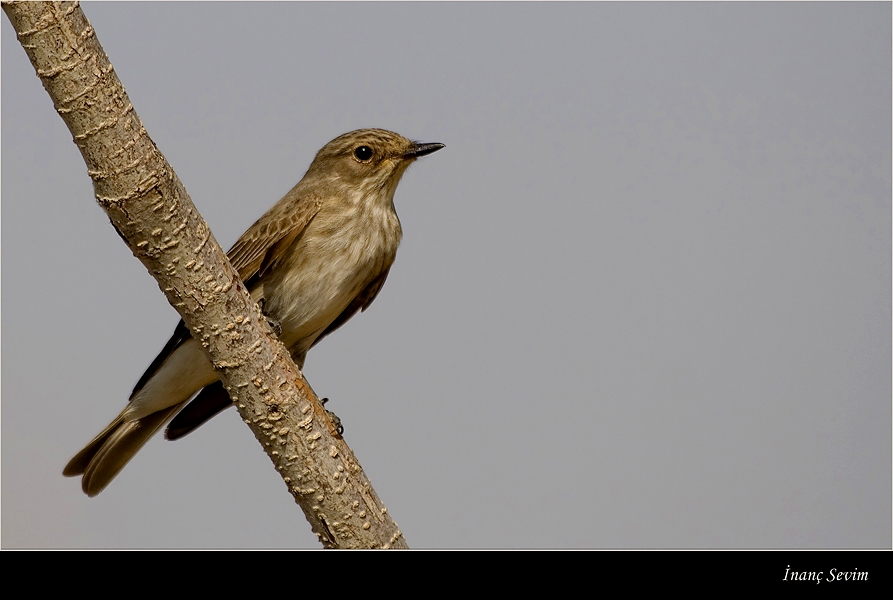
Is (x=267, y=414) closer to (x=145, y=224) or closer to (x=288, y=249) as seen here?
(x=145, y=224)

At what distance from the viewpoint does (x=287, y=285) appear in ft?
19.2

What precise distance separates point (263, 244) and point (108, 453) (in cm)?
159

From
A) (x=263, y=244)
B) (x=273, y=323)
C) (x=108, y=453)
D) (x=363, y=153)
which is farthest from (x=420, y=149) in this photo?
(x=108, y=453)

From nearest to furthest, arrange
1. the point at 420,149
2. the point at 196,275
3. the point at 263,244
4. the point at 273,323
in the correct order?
1. the point at 196,275
2. the point at 273,323
3. the point at 263,244
4. the point at 420,149

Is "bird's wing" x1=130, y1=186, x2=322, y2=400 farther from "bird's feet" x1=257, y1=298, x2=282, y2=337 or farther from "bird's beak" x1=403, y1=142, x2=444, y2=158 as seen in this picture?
"bird's beak" x1=403, y1=142, x2=444, y2=158

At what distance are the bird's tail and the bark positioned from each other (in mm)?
1736

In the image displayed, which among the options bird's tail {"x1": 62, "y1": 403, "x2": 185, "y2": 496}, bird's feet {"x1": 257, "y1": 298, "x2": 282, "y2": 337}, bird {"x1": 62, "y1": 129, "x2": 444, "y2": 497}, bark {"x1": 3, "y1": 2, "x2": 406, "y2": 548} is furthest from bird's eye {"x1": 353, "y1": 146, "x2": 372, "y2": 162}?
bark {"x1": 3, "y1": 2, "x2": 406, "y2": 548}

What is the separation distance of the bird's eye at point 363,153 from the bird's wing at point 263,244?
0.52m

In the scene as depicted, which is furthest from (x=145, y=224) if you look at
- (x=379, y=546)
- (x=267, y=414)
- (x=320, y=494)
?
(x=379, y=546)

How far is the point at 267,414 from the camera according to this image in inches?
179

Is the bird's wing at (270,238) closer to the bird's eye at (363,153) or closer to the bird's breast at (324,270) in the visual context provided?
the bird's breast at (324,270)

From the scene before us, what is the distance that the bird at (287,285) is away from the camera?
5.84 m

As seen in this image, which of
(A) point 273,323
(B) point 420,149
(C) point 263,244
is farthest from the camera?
(B) point 420,149

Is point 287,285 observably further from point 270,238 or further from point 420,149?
point 420,149
